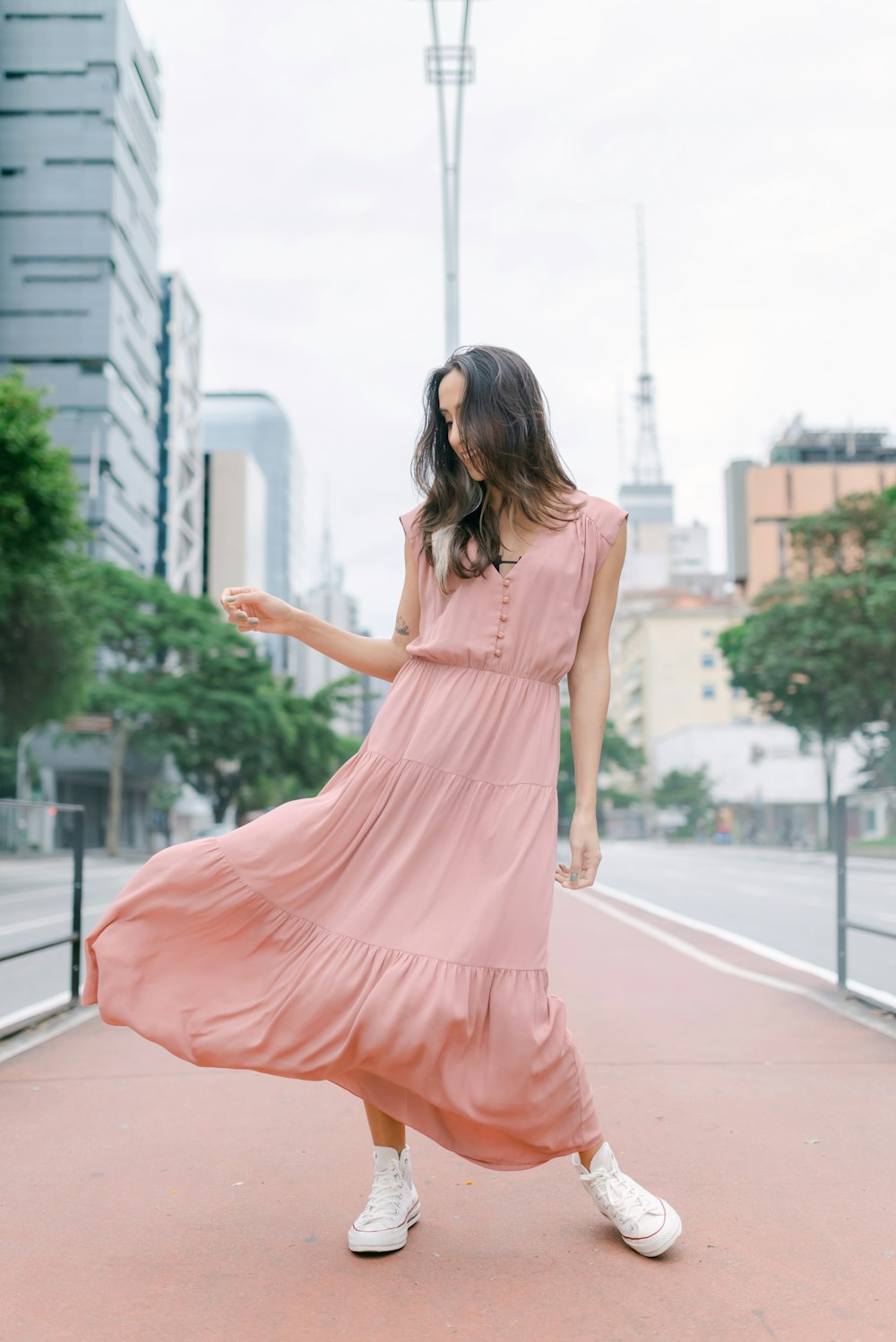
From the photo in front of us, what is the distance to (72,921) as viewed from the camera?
6102mm

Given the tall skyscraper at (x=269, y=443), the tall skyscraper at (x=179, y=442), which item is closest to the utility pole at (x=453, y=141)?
the tall skyscraper at (x=179, y=442)

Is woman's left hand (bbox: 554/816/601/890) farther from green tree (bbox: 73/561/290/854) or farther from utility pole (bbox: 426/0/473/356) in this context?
green tree (bbox: 73/561/290/854)

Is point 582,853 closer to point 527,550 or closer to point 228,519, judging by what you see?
point 527,550

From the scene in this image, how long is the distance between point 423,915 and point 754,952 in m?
7.06

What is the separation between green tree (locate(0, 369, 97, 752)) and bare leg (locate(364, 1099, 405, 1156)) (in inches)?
703

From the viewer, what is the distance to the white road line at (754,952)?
583cm

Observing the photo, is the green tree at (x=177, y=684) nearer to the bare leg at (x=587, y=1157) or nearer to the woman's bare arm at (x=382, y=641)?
the woman's bare arm at (x=382, y=641)

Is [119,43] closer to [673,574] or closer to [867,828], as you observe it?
[867,828]

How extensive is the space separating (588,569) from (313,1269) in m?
1.52

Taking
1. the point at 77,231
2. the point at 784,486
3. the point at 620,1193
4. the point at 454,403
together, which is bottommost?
the point at 620,1193

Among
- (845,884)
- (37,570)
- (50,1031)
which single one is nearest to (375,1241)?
(50,1031)

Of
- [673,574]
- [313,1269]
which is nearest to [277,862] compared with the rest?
[313,1269]

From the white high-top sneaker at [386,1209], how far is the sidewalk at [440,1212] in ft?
0.14

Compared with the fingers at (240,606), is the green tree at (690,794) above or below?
below
